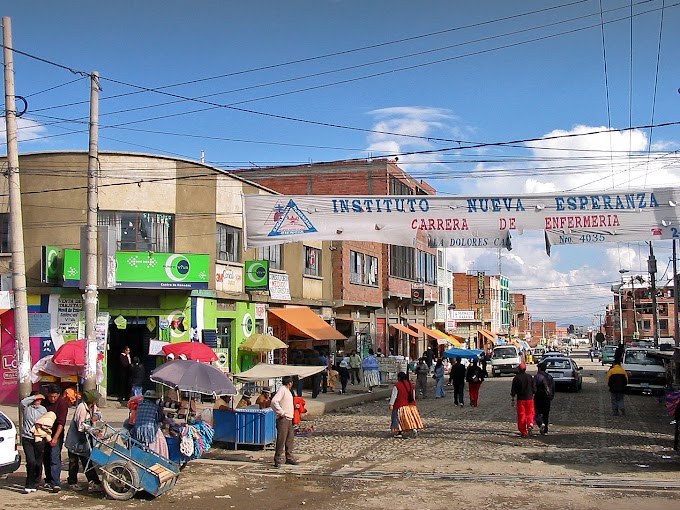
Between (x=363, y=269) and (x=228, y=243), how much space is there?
1485 cm

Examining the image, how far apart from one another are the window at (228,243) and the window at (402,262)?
18598 mm

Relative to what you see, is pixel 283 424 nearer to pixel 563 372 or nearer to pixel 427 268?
pixel 563 372

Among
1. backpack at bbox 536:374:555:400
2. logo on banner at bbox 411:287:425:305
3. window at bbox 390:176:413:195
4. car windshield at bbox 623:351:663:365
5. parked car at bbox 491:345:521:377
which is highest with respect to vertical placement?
window at bbox 390:176:413:195

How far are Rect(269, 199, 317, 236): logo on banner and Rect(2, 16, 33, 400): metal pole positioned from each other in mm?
5462

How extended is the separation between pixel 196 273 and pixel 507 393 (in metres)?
15.4

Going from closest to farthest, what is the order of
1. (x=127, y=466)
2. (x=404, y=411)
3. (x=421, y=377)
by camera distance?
(x=127, y=466)
(x=404, y=411)
(x=421, y=377)

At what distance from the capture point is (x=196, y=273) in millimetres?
25219

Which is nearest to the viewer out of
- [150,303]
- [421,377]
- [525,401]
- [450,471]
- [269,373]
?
[450,471]

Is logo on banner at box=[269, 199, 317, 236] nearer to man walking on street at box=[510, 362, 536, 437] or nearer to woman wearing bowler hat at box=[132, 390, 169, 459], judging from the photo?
man walking on street at box=[510, 362, 536, 437]

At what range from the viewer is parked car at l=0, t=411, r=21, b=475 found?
37.8ft

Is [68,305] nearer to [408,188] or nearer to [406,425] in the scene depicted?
[406,425]

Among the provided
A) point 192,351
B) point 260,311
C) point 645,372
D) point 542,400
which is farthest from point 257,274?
point 645,372

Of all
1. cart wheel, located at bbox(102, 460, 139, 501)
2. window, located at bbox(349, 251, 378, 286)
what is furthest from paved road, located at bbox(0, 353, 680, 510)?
window, located at bbox(349, 251, 378, 286)

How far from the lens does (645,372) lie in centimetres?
3175
